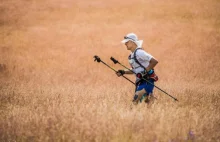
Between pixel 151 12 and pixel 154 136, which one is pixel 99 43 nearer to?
pixel 151 12

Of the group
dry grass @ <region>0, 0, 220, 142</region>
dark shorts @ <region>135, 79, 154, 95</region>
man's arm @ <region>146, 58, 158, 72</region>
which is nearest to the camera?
man's arm @ <region>146, 58, 158, 72</region>

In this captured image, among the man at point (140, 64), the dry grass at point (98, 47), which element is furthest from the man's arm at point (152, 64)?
the dry grass at point (98, 47)

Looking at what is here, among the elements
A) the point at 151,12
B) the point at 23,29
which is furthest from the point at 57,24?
the point at 151,12

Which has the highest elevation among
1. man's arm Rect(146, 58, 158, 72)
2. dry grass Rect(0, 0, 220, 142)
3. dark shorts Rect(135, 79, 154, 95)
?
dry grass Rect(0, 0, 220, 142)

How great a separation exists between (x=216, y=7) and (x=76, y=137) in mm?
19038

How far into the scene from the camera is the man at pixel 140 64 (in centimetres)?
507

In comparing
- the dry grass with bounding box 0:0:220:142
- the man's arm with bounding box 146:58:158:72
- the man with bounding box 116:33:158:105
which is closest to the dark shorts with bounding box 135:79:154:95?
the man with bounding box 116:33:158:105

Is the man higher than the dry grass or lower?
lower

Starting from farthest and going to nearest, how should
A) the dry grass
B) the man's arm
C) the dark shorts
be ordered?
the dry grass
the dark shorts
the man's arm

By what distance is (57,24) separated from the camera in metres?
18.5

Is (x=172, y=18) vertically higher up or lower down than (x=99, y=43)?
Result: higher up

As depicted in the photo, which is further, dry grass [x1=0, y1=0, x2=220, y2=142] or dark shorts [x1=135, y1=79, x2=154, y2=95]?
dry grass [x1=0, y1=0, x2=220, y2=142]

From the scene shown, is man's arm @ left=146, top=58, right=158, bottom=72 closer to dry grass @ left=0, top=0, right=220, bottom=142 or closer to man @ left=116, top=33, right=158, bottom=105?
man @ left=116, top=33, right=158, bottom=105

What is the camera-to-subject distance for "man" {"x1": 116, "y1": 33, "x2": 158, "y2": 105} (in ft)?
16.6
